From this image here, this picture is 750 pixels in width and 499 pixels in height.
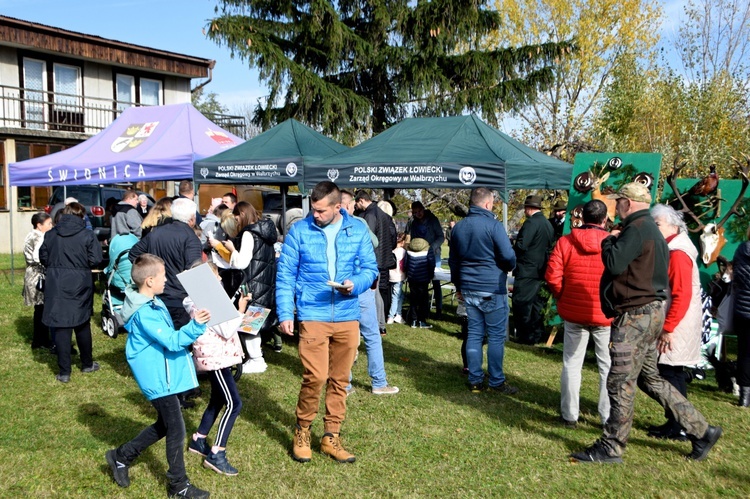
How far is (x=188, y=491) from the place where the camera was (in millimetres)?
4031

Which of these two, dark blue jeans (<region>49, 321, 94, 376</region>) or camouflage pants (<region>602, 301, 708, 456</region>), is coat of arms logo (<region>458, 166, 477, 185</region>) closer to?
camouflage pants (<region>602, 301, 708, 456</region>)

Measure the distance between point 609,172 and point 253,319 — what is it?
202 inches

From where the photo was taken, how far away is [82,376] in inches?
270

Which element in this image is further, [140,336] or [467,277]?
[467,277]

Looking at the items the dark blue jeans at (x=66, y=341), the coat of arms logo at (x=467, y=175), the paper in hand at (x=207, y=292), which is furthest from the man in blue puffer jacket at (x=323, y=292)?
the coat of arms logo at (x=467, y=175)

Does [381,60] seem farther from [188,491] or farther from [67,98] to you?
[188,491]

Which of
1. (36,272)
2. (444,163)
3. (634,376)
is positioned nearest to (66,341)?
(36,272)

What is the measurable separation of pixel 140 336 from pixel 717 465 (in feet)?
13.2

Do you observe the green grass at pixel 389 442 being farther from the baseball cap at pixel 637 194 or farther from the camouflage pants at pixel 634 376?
the baseball cap at pixel 637 194

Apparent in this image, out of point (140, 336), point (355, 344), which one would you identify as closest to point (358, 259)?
point (355, 344)

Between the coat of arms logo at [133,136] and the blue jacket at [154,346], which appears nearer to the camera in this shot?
the blue jacket at [154,346]

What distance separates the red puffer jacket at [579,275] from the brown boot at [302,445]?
88.2 inches

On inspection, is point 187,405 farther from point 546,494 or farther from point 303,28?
point 303,28

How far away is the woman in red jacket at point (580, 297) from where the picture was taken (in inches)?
206
